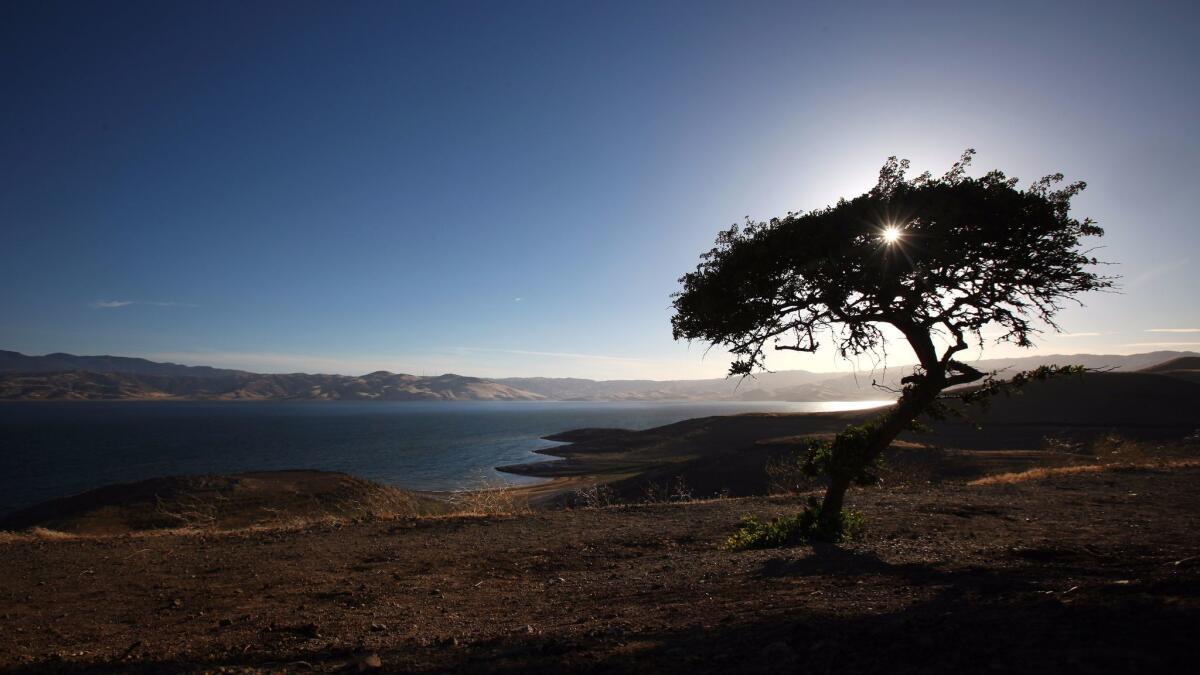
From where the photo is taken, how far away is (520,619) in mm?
5770

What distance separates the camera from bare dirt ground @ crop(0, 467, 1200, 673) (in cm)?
362

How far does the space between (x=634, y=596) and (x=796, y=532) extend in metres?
4.28

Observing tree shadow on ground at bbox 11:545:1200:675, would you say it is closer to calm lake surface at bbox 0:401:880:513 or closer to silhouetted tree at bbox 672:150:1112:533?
silhouetted tree at bbox 672:150:1112:533

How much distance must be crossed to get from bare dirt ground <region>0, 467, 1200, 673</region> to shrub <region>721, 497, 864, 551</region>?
1.19ft

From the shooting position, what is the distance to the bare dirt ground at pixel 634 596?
11.9 ft

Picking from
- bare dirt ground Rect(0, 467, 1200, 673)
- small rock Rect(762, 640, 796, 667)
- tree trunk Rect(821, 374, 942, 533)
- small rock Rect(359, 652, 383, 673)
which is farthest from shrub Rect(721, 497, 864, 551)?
small rock Rect(359, 652, 383, 673)

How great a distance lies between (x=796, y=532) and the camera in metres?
9.29

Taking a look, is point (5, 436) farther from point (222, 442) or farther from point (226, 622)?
point (226, 622)

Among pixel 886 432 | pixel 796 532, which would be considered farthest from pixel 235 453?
pixel 886 432

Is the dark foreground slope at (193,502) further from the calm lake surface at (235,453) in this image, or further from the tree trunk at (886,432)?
the tree trunk at (886,432)

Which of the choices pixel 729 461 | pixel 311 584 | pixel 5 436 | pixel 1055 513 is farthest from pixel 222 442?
pixel 1055 513

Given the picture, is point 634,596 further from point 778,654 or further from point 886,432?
point 886,432

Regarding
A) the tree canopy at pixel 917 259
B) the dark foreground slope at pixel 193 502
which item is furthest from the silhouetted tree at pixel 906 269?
the dark foreground slope at pixel 193 502

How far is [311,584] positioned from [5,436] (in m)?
133
